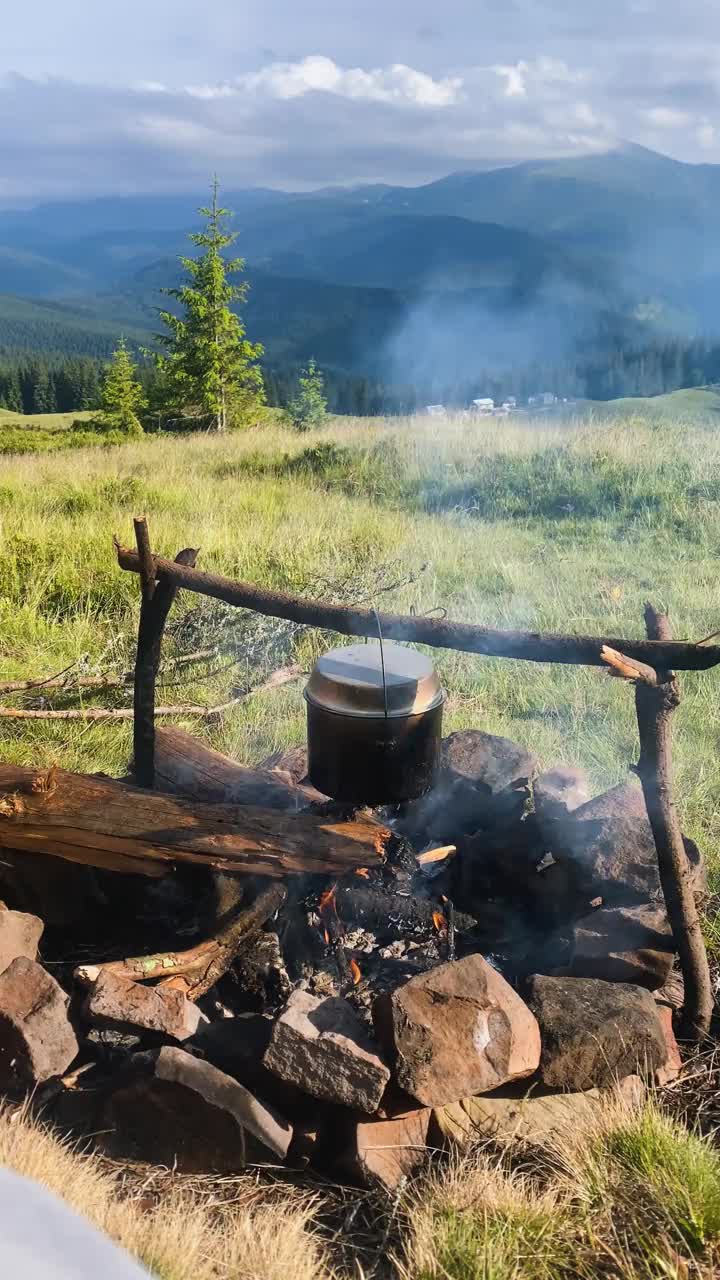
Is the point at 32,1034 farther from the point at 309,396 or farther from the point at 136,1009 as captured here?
the point at 309,396

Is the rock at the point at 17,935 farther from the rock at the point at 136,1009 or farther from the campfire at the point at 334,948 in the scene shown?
the rock at the point at 136,1009

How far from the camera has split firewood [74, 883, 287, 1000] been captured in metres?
2.75

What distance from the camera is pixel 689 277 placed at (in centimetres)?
9294

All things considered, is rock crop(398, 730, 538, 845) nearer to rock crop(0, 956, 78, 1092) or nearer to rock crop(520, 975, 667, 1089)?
rock crop(520, 975, 667, 1089)

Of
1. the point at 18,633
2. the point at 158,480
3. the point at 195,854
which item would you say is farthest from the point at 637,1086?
the point at 158,480

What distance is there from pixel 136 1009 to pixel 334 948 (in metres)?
0.66

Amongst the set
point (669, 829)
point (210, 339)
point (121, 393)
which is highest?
point (210, 339)

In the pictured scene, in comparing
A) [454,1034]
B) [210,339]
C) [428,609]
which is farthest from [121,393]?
[454,1034]

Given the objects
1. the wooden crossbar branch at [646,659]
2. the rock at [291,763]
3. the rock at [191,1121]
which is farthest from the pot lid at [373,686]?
the rock at [291,763]

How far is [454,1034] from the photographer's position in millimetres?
2426

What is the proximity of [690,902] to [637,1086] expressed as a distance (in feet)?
1.78

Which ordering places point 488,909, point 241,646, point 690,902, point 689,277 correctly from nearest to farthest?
point 690,902
point 488,909
point 241,646
point 689,277

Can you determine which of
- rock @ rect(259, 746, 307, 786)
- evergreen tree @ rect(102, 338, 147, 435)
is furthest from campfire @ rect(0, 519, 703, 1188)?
evergreen tree @ rect(102, 338, 147, 435)

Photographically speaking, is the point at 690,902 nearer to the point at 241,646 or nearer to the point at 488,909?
the point at 488,909
